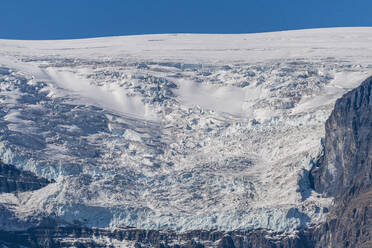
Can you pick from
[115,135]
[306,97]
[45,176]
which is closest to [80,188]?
[45,176]

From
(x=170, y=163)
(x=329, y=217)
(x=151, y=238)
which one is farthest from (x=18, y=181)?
(x=329, y=217)

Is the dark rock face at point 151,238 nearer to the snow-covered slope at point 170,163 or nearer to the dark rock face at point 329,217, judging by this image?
the dark rock face at point 329,217

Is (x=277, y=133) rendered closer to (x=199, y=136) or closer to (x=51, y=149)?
(x=199, y=136)

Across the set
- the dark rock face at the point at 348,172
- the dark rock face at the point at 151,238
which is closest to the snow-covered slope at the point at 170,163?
the dark rock face at the point at 151,238

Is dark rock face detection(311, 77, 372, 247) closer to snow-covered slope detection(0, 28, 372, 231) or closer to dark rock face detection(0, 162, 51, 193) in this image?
snow-covered slope detection(0, 28, 372, 231)

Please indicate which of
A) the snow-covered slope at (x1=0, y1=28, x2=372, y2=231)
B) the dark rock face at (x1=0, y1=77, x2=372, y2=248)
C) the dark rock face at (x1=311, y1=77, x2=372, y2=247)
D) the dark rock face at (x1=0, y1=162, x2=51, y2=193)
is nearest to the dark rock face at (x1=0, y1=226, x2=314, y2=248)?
the dark rock face at (x1=0, y1=77, x2=372, y2=248)
